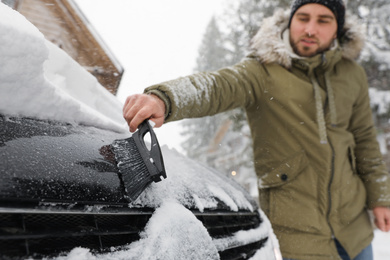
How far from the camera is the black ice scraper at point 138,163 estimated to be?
0.84 m

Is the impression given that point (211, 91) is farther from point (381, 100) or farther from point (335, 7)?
point (381, 100)

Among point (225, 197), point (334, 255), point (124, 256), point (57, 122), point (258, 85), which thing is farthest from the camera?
point (258, 85)

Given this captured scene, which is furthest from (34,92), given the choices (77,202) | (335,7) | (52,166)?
(335,7)

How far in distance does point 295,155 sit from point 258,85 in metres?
0.59

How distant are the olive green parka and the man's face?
0.10 metres

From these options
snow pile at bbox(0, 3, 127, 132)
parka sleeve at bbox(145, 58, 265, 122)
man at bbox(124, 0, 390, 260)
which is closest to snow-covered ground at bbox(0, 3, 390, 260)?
snow pile at bbox(0, 3, 127, 132)

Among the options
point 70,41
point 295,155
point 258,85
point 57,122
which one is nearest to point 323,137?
point 295,155

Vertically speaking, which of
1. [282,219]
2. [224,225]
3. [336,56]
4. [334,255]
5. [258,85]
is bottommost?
[334,255]

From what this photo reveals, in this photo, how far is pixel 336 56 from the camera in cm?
241

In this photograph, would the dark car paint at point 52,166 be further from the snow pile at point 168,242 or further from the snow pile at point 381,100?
the snow pile at point 381,100

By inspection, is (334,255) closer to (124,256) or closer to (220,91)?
(220,91)

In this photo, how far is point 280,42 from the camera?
237 cm

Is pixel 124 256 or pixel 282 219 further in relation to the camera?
pixel 282 219

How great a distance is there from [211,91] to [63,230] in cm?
124
